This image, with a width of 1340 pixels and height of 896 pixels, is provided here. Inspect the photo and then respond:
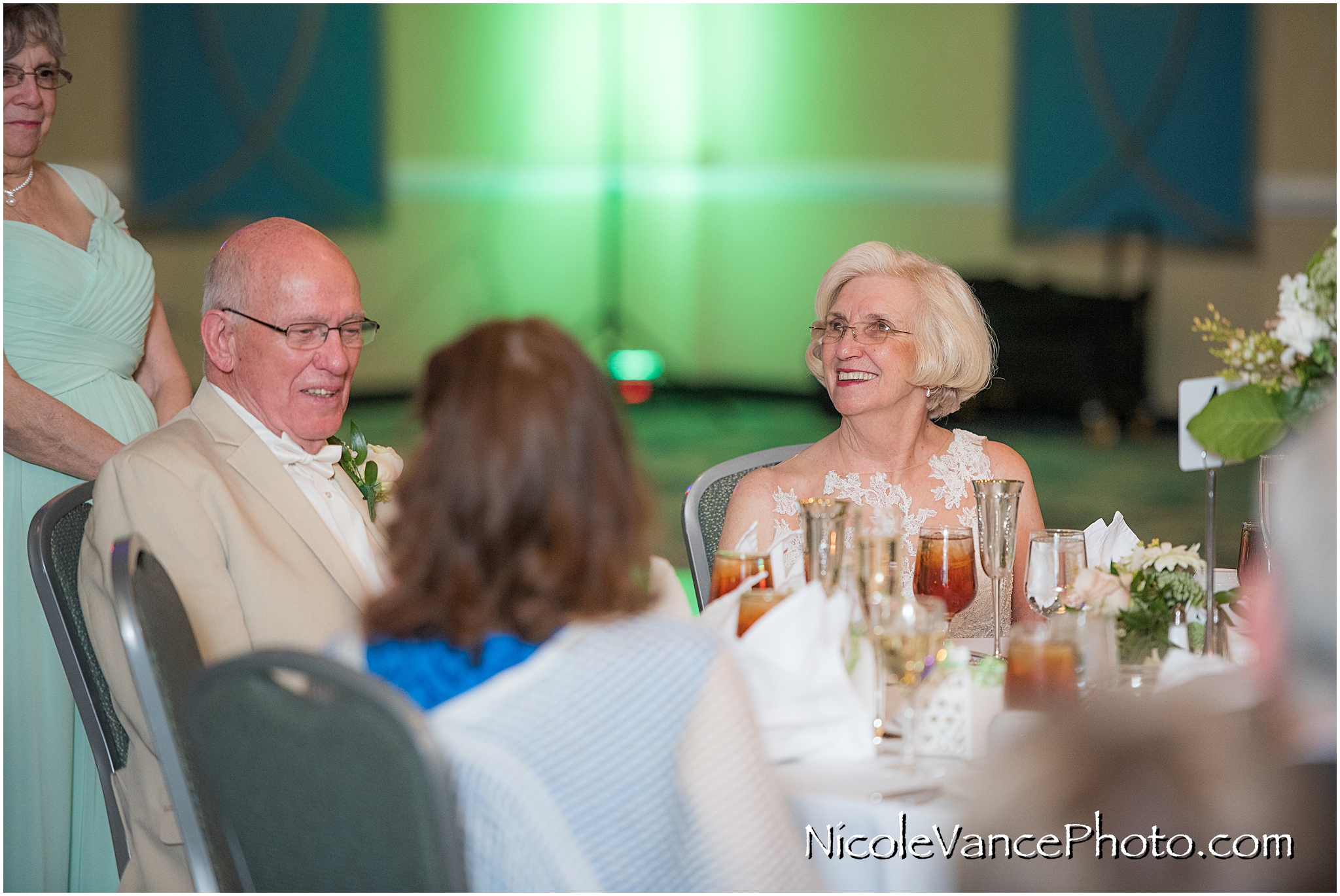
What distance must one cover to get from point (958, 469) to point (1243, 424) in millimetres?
1054

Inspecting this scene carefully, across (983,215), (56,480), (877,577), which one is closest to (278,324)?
(56,480)

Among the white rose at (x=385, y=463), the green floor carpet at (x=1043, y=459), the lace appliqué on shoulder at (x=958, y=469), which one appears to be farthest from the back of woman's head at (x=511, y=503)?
the green floor carpet at (x=1043, y=459)

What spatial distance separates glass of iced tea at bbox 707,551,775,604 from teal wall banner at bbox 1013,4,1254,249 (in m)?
9.64

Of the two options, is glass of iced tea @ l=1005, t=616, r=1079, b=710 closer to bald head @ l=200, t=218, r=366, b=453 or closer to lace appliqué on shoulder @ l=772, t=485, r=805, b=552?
lace appliqué on shoulder @ l=772, t=485, r=805, b=552

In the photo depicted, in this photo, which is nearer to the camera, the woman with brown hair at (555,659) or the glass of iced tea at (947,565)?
the woman with brown hair at (555,659)

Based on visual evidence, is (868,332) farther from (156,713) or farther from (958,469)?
(156,713)

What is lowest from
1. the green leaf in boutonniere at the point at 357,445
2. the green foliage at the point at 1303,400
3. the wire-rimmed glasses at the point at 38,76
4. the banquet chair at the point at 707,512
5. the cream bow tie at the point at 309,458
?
the banquet chair at the point at 707,512

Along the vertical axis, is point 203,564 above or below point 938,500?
above

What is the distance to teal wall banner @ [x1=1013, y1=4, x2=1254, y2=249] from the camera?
10.4 meters

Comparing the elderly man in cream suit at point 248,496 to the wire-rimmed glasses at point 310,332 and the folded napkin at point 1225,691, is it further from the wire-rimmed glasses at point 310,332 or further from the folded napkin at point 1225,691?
the folded napkin at point 1225,691

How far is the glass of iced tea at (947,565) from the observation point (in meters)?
1.90

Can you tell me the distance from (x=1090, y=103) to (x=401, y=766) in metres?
10.7

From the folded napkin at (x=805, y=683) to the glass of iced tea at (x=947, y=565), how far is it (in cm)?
40

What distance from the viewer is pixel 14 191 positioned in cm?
257
